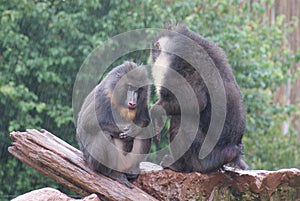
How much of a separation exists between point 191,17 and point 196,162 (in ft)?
10.1

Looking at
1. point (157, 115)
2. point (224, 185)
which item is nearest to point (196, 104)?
point (157, 115)

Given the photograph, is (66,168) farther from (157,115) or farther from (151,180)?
(157,115)

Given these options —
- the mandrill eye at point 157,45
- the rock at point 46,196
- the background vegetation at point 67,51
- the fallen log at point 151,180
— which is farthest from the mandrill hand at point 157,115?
the background vegetation at point 67,51

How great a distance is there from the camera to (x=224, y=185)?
18.7ft

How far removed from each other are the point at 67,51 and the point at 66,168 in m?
3.42

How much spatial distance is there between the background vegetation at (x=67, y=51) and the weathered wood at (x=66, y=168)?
2.68m

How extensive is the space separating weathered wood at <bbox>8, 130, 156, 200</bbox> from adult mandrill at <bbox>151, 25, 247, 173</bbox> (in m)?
0.63

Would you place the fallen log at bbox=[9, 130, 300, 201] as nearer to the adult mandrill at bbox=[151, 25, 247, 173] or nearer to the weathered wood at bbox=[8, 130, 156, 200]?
the weathered wood at bbox=[8, 130, 156, 200]

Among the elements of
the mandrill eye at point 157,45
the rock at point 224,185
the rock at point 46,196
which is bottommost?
the rock at point 46,196

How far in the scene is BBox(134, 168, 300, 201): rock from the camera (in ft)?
18.0

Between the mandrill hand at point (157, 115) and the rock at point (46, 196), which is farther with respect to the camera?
the mandrill hand at point (157, 115)

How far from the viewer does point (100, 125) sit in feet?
17.1

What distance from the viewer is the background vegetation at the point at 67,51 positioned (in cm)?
812

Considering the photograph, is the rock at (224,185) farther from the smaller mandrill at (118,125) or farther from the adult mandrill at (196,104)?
the smaller mandrill at (118,125)
